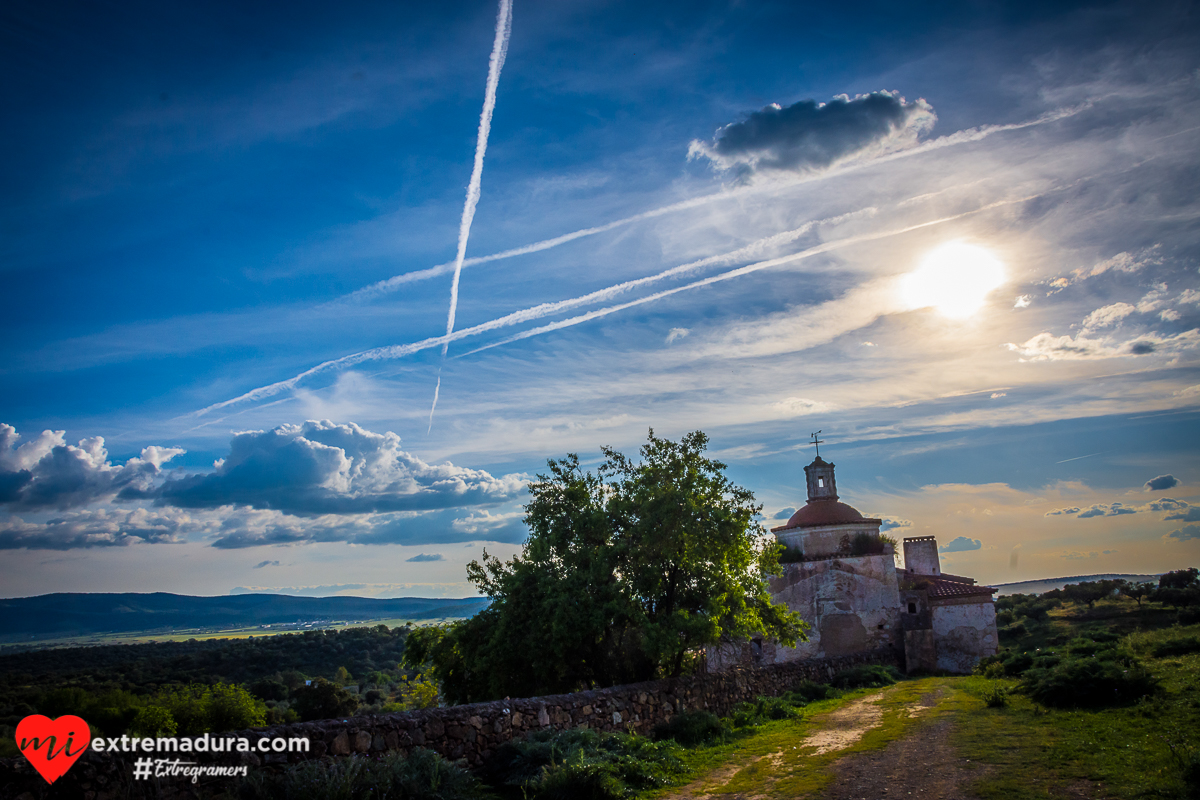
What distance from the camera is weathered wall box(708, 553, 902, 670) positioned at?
1255 inches

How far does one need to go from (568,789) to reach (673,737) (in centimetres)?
502

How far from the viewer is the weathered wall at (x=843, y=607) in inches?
1255

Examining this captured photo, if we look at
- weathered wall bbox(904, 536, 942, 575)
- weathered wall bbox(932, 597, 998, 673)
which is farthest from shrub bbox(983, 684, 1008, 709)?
weathered wall bbox(904, 536, 942, 575)

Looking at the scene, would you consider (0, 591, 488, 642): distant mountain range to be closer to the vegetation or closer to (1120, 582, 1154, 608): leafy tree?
the vegetation

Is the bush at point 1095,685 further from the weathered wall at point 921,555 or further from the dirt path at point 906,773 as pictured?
the weathered wall at point 921,555

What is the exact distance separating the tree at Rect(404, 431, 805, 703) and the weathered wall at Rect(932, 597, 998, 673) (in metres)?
17.7

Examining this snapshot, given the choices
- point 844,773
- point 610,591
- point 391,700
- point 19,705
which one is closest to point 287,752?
point 844,773

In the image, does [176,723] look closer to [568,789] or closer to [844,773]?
[568,789]

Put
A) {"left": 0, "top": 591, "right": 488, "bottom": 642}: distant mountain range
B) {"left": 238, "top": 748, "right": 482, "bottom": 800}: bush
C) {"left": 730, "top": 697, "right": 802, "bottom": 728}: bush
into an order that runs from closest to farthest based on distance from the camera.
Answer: {"left": 238, "top": 748, "right": 482, "bottom": 800}: bush, {"left": 730, "top": 697, "right": 802, "bottom": 728}: bush, {"left": 0, "top": 591, "right": 488, "bottom": 642}: distant mountain range

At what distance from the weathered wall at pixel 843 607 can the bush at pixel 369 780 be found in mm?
25764

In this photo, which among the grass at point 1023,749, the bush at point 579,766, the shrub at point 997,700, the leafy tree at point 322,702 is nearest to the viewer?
the grass at point 1023,749

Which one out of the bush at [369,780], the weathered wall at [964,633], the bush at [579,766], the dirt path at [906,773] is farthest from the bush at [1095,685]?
the weathered wall at [964,633]

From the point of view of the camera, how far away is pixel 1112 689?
517 inches

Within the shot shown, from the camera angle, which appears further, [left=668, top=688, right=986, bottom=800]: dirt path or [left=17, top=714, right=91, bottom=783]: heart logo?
[left=668, top=688, right=986, bottom=800]: dirt path
